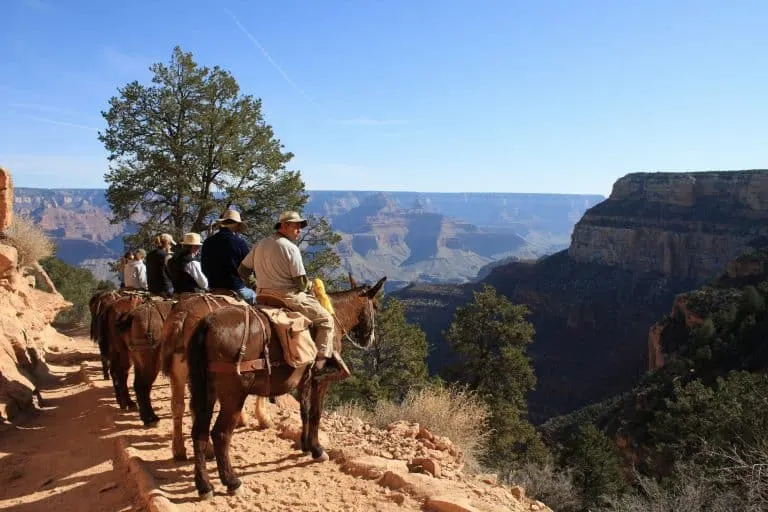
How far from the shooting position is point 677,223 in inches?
3538

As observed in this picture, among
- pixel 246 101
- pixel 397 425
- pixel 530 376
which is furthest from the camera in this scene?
pixel 530 376

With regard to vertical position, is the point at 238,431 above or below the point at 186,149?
below

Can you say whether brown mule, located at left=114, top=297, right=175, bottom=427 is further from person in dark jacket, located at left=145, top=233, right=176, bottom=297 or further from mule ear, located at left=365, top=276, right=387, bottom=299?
mule ear, located at left=365, top=276, right=387, bottom=299

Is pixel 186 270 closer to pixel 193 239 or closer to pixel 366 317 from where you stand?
pixel 193 239

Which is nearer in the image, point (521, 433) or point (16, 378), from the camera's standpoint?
point (16, 378)

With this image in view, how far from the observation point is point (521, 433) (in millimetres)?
19703

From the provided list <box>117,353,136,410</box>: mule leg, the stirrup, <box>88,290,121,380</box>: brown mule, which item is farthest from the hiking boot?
<box>88,290,121,380</box>: brown mule

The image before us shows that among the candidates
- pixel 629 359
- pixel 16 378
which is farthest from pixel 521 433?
pixel 629 359

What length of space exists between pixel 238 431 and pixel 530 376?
56.1 ft

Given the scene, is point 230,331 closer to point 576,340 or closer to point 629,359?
point 629,359

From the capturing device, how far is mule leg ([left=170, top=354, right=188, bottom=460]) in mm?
5762

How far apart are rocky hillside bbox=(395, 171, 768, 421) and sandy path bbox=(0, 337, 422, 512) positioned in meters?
58.5

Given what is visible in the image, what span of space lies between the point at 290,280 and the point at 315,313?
1.53 feet

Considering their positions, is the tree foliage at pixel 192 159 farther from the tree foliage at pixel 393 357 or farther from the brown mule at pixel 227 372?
the brown mule at pixel 227 372
